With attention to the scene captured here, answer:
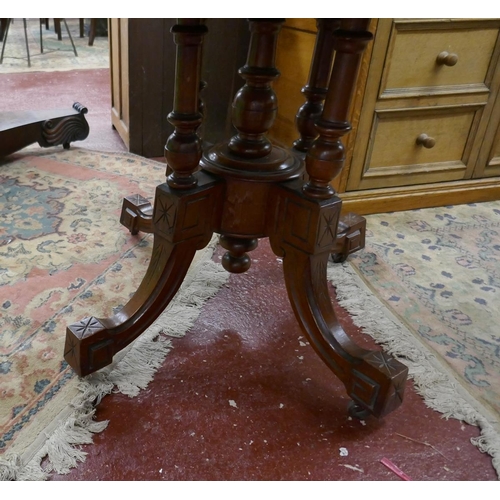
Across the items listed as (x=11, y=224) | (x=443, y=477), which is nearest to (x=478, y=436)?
(x=443, y=477)

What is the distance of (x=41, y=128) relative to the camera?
177 centimetres

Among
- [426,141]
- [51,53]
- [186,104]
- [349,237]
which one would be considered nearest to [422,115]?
[426,141]

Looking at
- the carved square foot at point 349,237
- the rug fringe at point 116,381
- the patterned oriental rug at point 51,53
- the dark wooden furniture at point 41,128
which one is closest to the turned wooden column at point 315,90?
the carved square foot at point 349,237

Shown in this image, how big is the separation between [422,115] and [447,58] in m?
0.16

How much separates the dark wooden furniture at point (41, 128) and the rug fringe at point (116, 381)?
2.87 ft

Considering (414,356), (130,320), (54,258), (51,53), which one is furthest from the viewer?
(51,53)

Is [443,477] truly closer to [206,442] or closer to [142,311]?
[206,442]

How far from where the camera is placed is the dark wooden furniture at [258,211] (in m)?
0.78

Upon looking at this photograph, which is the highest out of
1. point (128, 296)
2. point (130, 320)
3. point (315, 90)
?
point (315, 90)

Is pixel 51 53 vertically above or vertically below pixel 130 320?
below

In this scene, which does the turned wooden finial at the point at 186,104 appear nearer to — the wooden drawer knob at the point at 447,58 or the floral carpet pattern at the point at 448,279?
the floral carpet pattern at the point at 448,279

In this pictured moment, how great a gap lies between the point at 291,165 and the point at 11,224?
2.67ft

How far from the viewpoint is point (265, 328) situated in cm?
105

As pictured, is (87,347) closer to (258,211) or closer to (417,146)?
(258,211)
